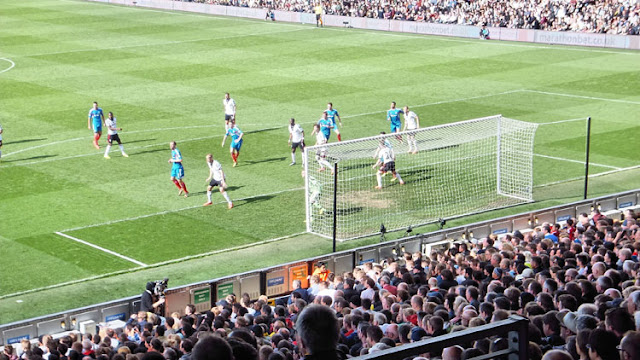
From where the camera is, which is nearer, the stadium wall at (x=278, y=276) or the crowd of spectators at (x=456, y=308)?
the crowd of spectators at (x=456, y=308)

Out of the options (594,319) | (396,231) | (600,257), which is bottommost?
(396,231)

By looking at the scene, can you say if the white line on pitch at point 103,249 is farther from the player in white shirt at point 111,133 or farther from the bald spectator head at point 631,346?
the bald spectator head at point 631,346

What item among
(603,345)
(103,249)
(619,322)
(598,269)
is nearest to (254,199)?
(103,249)

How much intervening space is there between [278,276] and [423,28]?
44.7 metres

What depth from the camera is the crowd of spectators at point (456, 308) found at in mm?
8352

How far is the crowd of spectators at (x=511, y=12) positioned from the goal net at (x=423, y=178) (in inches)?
1095

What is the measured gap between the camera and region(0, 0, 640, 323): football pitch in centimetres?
2197

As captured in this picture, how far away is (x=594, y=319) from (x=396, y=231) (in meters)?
15.0

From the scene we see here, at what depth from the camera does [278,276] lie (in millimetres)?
18047

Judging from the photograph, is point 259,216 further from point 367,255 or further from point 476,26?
point 476,26

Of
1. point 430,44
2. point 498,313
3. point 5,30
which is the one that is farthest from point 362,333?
point 5,30

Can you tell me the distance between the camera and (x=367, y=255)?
1939cm

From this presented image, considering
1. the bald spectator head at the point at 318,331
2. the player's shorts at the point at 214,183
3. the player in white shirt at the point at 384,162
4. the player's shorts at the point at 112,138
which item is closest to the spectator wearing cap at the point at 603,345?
the bald spectator head at the point at 318,331

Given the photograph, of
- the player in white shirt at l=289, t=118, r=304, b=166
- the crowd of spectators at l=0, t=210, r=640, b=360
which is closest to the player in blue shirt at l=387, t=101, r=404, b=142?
the player in white shirt at l=289, t=118, r=304, b=166
